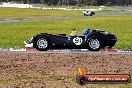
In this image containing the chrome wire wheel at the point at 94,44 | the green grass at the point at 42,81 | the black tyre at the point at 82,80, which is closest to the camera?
the black tyre at the point at 82,80

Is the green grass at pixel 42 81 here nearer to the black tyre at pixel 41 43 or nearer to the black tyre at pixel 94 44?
the black tyre at pixel 41 43

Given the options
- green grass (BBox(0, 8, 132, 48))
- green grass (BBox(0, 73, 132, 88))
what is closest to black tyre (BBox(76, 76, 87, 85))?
green grass (BBox(0, 73, 132, 88))

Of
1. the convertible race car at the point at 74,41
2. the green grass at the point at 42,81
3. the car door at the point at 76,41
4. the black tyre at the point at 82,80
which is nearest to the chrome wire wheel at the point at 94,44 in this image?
the convertible race car at the point at 74,41

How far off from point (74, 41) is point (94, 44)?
42.4 inches

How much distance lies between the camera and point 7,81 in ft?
42.2

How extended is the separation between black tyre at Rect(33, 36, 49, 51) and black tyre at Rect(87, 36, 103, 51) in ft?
7.07

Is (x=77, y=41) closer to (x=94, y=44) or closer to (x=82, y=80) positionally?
(x=94, y=44)

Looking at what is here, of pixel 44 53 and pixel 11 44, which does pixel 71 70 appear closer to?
pixel 44 53

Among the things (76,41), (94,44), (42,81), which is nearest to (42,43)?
(76,41)

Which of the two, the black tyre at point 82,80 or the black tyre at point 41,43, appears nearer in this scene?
the black tyre at point 82,80

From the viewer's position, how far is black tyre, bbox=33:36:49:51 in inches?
781

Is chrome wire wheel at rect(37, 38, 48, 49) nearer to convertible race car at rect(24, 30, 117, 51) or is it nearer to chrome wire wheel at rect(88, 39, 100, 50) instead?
convertible race car at rect(24, 30, 117, 51)

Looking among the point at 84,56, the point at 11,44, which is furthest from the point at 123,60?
the point at 11,44

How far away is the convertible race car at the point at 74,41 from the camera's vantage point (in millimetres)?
19672
